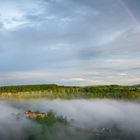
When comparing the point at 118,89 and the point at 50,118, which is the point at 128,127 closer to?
the point at 50,118

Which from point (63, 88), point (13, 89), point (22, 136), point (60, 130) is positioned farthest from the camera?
point (63, 88)

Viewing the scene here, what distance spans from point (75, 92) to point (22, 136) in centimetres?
7184

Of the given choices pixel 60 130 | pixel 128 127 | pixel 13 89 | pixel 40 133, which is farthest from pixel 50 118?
pixel 13 89

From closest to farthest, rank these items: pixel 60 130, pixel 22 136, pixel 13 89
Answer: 1. pixel 22 136
2. pixel 60 130
3. pixel 13 89

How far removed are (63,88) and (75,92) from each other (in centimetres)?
302

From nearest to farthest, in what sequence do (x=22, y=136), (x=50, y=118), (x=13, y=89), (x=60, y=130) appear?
(x=22, y=136)
(x=60, y=130)
(x=50, y=118)
(x=13, y=89)

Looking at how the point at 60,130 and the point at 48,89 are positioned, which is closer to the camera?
the point at 60,130

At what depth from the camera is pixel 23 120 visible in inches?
707

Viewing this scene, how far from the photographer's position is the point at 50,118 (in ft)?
61.0

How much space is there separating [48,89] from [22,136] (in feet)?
223

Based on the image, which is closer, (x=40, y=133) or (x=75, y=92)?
(x=40, y=133)

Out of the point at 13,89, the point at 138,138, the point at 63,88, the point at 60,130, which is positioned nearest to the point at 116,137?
the point at 138,138

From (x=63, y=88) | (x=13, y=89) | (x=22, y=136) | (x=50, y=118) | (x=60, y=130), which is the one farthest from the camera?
(x=63, y=88)

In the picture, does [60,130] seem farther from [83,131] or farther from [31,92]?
[31,92]
